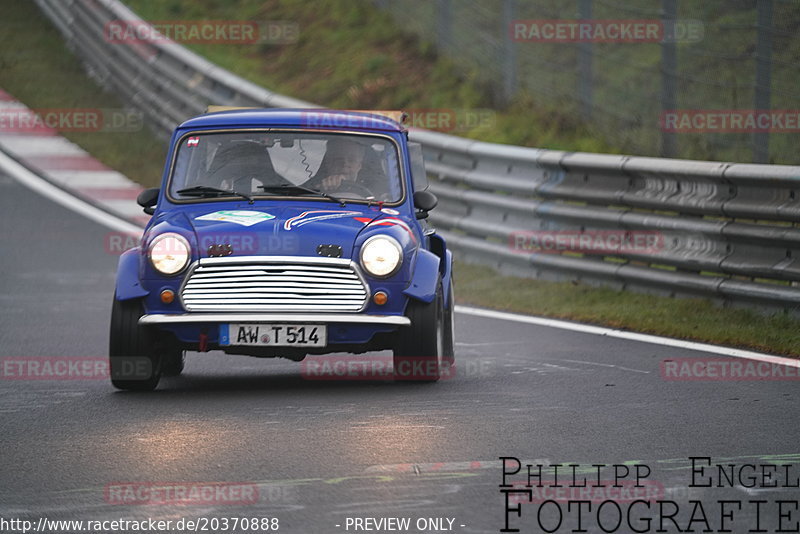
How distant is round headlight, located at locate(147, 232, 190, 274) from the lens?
9227mm

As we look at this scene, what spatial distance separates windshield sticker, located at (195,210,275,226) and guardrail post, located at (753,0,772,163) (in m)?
5.29

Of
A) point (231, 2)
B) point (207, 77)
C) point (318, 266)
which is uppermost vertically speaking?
point (231, 2)

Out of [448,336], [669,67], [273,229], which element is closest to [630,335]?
[448,336]

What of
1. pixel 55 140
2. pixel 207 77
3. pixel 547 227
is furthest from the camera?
pixel 55 140

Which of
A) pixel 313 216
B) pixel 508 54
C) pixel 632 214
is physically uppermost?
pixel 508 54

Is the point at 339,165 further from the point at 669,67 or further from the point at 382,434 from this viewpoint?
the point at 669,67

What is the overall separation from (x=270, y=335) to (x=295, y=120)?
70.4 inches

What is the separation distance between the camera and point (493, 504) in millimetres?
6164

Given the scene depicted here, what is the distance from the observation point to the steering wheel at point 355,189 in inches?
396

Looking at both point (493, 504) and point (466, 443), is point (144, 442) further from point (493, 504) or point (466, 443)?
point (493, 504)

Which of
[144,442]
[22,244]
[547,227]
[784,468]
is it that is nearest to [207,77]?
[22,244]

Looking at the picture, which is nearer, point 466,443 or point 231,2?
point 466,443

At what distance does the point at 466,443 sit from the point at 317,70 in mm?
18344

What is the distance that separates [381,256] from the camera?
30.4 feet
